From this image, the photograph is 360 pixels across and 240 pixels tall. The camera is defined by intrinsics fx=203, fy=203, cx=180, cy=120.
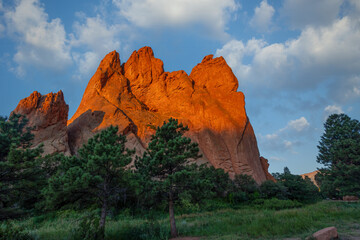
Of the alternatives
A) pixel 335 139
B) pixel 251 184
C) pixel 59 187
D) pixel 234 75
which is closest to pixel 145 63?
pixel 234 75

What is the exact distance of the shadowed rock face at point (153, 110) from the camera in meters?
36.7

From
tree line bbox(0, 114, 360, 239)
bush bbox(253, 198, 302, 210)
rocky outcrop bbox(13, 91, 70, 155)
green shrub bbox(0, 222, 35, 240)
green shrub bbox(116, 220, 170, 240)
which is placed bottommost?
bush bbox(253, 198, 302, 210)

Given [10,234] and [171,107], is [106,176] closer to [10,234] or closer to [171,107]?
[10,234]

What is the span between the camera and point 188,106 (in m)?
49.9

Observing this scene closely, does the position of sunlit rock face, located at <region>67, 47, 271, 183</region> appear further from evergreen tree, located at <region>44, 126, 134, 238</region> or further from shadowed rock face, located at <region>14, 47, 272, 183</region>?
evergreen tree, located at <region>44, 126, 134, 238</region>

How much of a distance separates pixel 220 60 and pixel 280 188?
123 ft

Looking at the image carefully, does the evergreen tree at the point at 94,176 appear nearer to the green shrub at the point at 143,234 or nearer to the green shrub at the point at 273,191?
the green shrub at the point at 143,234

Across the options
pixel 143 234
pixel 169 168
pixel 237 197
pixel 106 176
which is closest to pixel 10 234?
pixel 106 176

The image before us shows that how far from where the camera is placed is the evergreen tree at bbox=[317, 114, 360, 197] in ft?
99.7

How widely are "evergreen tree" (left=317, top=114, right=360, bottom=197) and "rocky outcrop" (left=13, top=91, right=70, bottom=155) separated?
43636mm

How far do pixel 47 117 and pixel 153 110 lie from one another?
2331cm

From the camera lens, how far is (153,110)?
2051 inches

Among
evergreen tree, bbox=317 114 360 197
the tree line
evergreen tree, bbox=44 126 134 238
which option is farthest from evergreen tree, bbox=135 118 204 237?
evergreen tree, bbox=317 114 360 197

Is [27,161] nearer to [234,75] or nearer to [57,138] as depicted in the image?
[57,138]
